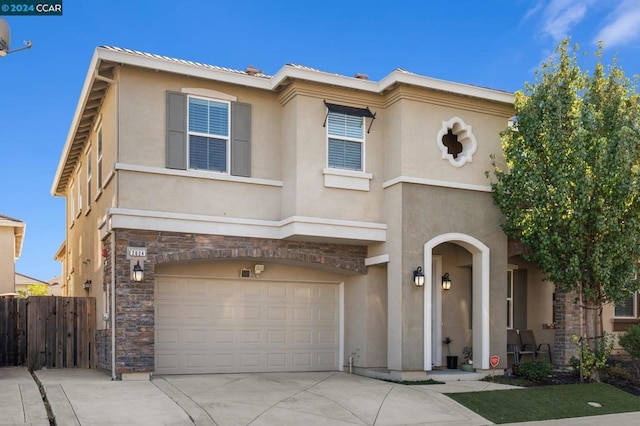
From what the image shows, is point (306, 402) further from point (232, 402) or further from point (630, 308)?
point (630, 308)

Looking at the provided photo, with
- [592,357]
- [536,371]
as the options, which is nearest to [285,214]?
[536,371]

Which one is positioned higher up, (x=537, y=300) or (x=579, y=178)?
(x=579, y=178)

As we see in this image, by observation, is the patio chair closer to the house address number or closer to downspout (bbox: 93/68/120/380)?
the house address number

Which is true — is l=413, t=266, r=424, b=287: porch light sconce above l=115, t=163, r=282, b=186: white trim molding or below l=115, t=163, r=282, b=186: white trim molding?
below

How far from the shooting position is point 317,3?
17.8 m

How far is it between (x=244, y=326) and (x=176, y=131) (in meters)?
4.63

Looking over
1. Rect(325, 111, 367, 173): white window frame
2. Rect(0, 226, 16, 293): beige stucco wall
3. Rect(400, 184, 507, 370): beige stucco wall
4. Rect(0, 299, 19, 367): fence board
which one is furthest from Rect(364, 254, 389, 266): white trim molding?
Rect(0, 226, 16, 293): beige stucco wall

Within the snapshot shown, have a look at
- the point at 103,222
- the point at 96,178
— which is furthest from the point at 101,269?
the point at 96,178

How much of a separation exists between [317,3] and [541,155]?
6880 mm

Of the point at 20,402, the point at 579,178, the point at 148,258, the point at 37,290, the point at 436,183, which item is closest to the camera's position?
the point at 20,402

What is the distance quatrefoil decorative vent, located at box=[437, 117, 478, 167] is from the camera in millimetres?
15750

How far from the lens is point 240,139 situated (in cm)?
1517

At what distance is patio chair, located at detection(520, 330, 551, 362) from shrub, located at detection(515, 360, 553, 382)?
8.81ft

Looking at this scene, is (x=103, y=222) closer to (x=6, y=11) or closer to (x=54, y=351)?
(x=54, y=351)
